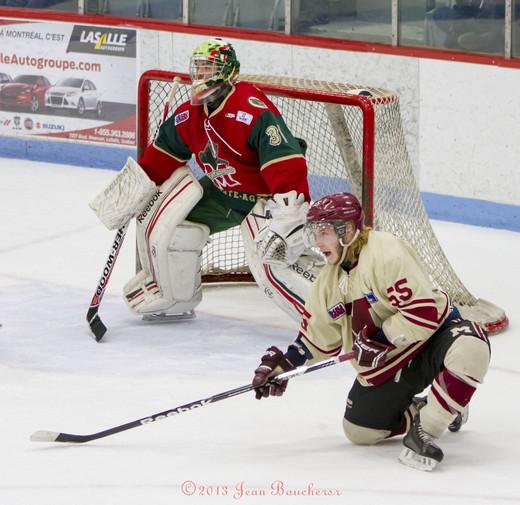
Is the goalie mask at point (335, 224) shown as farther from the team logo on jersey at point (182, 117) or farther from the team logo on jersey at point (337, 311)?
the team logo on jersey at point (182, 117)

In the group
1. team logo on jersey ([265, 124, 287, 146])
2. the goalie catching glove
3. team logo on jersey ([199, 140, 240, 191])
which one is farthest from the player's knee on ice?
team logo on jersey ([199, 140, 240, 191])

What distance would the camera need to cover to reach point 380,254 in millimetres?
3438

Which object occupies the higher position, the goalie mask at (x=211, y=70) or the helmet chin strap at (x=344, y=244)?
the goalie mask at (x=211, y=70)

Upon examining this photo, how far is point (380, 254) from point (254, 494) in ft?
2.09

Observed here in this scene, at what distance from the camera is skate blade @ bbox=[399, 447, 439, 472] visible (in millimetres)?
3432

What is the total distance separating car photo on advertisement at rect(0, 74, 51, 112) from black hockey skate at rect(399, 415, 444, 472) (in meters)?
4.34

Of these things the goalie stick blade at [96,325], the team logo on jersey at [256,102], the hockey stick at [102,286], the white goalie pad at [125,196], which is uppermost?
the team logo on jersey at [256,102]

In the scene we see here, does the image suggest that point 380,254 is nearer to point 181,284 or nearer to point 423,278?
point 423,278

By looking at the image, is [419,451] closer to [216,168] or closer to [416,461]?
[416,461]

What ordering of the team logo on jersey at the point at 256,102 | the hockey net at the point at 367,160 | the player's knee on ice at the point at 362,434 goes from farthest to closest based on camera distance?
the hockey net at the point at 367,160 < the team logo on jersey at the point at 256,102 < the player's knee on ice at the point at 362,434

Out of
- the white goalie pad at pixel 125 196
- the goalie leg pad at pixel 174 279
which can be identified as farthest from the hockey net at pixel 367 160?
the goalie leg pad at pixel 174 279

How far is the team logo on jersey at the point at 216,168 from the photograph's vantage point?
4.55m

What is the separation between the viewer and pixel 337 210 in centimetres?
343

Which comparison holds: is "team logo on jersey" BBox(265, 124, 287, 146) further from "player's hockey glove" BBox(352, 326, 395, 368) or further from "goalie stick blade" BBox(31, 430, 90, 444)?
"goalie stick blade" BBox(31, 430, 90, 444)
